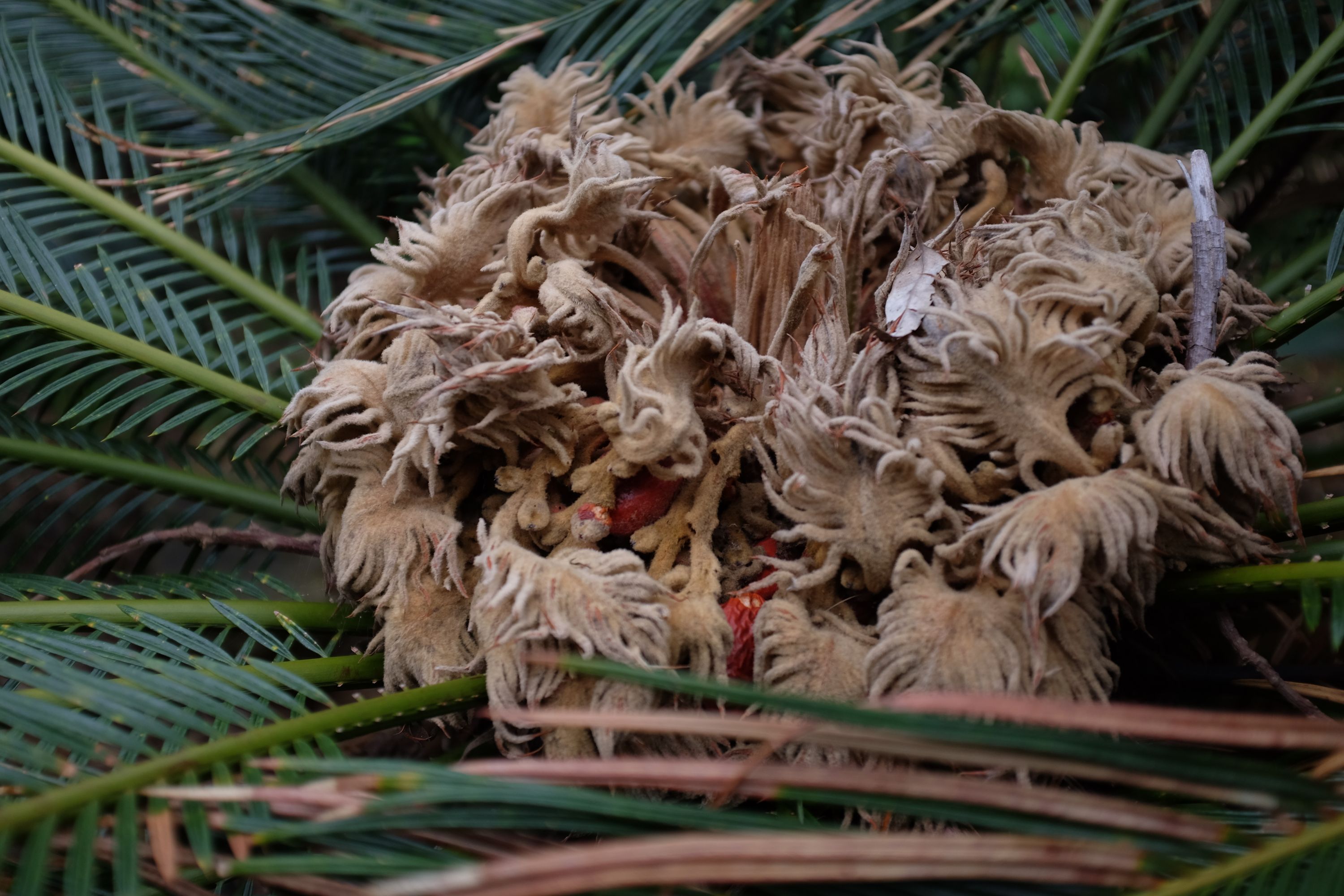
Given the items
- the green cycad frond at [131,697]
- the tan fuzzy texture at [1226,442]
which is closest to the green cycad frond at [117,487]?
the green cycad frond at [131,697]

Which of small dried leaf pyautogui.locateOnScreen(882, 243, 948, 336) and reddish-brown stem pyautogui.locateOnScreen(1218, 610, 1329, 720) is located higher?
small dried leaf pyautogui.locateOnScreen(882, 243, 948, 336)

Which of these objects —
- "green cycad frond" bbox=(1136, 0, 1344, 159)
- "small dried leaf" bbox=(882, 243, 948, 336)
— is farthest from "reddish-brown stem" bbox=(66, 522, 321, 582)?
"green cycad frond" bbox=(1136, 0, 1344, 159)

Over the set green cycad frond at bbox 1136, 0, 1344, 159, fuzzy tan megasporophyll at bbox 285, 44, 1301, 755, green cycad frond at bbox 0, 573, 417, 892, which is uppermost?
green cycad frond at bbox 1136, 0, 1344, 159

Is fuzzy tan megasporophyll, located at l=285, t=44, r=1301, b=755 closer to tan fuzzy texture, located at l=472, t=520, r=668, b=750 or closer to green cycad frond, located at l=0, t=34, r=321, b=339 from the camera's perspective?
tan fuzzy texture, located at l=472, t=520, r=668, b=750

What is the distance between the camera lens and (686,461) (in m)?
0.71

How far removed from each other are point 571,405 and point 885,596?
0.28 metres

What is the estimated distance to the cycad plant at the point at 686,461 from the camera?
0.49 m

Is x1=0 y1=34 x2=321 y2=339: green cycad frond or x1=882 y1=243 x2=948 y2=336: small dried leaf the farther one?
x1=0 y1=34 x2=321 y2=339: green cycad frond

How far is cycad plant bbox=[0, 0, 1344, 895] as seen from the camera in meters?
0.49

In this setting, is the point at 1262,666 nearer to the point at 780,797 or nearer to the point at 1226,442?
the point at 1226,442

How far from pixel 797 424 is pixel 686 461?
95 millimetres

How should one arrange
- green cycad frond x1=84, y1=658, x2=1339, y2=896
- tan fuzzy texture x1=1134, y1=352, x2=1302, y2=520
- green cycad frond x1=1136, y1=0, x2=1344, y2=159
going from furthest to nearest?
green cycad frond x1=1136, y1=0, x2=1344, y2=159 → tan fuzzy texture x1=1134, y1=352, x2=1302, y2=520 → green cycad frond x1=84, y1=658, x2=1339, y2=896

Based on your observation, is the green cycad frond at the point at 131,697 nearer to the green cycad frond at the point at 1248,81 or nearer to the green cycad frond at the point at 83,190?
the green cycad frond at the point at 83,190

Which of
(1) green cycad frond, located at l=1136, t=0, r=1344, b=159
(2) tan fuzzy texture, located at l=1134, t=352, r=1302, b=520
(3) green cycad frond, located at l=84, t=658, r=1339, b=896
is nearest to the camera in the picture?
(3) green cycad frond, located at l=84, t=658, r=1339, b=896
